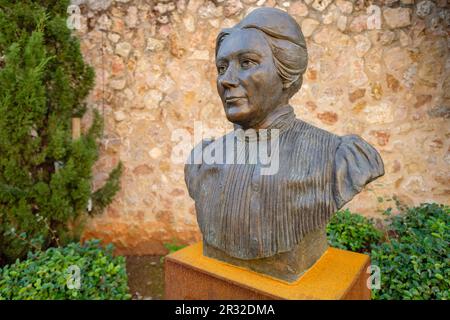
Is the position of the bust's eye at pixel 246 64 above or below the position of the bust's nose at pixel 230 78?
above

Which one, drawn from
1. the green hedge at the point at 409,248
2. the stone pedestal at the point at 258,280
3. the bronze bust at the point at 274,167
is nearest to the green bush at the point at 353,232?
the green hedge at the point at 409,248

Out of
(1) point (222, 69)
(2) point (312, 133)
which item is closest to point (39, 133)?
(1) point (222, 69)

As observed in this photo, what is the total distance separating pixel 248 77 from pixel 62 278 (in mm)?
1878

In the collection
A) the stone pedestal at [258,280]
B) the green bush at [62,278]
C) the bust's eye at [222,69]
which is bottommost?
the green bush at [62,278]

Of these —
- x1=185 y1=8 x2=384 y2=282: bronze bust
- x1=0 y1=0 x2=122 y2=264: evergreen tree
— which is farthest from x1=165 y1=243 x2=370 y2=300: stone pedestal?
x1=0 y1=0 x2=122 y2=264: evergreen tree

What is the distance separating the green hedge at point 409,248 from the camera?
2162 millimetres

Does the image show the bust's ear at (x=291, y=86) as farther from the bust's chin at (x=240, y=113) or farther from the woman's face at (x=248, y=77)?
the bust's chin at (x=240, y=113)

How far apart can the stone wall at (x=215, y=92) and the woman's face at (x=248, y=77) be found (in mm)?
2041

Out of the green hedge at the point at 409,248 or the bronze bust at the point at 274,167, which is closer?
the bronze bust at the point at 274,167

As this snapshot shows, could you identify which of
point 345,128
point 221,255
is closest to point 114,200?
point 221,255

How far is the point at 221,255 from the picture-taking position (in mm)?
1623

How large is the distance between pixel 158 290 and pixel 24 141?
1843mm

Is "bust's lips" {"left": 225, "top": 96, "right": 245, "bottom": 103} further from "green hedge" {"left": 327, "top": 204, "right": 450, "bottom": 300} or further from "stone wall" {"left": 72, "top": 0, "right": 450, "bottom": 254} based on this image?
"stone wall" {"left": 72, "top": 0, "right": 450, "bottom": 254}

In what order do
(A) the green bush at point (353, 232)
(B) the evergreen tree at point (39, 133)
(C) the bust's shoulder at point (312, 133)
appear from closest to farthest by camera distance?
(C) the bust's shoulder at point (312, 133), (B) the evergreen tree at point (39, 133), (A) the green bush at point (353, 232)
